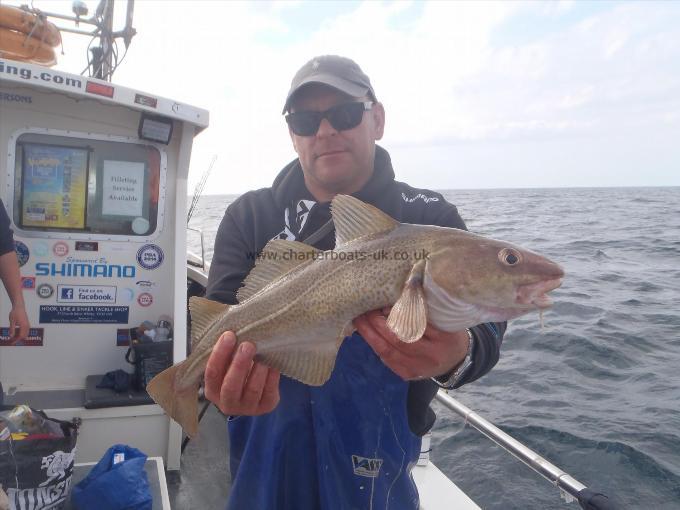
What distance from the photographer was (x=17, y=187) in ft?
16.3

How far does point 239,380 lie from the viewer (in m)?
2.34

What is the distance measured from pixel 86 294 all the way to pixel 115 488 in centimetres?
230

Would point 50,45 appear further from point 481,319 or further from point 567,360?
point 567,360

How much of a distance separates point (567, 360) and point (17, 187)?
8.16 metres

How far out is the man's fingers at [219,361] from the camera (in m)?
2.39

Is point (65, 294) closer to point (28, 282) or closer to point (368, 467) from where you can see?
point (28, 282)

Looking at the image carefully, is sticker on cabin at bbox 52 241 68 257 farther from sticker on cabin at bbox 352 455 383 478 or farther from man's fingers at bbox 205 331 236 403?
sticker on cabin at bbox 352 455 383 478

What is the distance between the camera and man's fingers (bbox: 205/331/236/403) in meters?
2.39

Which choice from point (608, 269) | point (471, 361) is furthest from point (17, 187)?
point (608, 269)

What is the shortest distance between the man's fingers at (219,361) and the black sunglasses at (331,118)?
1.17 metres

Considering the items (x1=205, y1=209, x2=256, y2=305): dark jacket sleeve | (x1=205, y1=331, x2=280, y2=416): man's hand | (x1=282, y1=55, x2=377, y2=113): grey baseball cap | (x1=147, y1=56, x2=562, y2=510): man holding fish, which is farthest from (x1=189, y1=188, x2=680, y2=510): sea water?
(x1=282, y1=55, x2=377, y2=113): grey baseball cap

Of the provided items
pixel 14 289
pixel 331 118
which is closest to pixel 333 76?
pixel 331 118

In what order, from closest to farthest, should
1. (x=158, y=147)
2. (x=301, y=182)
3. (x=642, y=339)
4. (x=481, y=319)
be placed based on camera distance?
1. (x=481, y=319)
2. (x=301, y=182)
3. (x=158, y=147)
4. (x=642, y=339)

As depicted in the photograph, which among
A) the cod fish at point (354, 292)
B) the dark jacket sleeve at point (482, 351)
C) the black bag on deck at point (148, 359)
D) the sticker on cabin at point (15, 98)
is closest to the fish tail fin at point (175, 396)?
the cod fish at point (354, 292)
